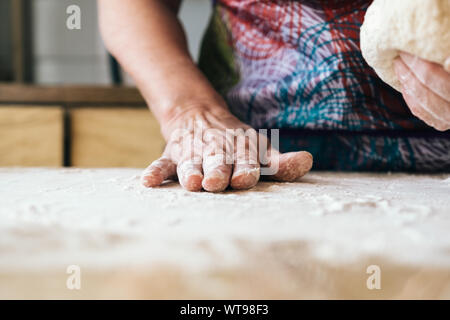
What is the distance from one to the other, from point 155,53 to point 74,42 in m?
1.46

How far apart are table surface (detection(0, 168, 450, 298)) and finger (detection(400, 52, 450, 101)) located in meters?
0.13

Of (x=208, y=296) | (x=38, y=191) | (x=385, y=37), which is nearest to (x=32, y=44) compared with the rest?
(x=38, y=191)

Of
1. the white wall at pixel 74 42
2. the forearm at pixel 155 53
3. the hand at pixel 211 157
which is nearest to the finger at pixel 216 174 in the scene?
the hand at pixel 211 157

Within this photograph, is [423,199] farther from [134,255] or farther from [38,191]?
[38,191]

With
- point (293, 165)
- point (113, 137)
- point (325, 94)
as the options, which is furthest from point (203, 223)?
point (113, 137)

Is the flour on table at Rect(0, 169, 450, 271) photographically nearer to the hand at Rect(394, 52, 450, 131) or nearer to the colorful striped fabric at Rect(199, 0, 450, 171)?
the hand at Rect(394, 52, 450, 131)

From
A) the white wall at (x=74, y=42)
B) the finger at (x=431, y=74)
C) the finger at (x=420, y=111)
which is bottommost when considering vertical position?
the finger at (x=420, y=111)

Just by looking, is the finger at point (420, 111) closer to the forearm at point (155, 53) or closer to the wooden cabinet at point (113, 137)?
the forearm at point (155, 53)

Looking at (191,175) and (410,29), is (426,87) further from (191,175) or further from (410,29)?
(191,175)

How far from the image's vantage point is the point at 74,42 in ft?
6.70

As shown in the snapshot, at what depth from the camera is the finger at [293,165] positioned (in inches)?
22.6

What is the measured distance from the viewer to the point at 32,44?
2.04 metres

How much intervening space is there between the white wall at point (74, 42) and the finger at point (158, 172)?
1515mm
